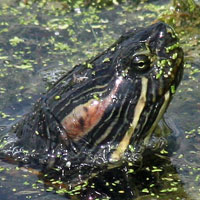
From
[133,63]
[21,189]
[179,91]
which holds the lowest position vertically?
[21,189]

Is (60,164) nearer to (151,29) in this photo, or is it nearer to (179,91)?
(151,29)

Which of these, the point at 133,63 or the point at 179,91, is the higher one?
the point at 133,63

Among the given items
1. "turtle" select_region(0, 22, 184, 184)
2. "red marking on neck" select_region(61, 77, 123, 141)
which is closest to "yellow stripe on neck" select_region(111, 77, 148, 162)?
"turtle" select_region(0, 22, 184, 184)

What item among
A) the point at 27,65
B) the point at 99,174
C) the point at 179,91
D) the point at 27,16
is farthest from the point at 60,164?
the point at 27,16

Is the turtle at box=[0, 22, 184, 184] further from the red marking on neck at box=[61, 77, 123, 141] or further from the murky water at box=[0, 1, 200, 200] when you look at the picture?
the murky water at box=[0, 1, 200, 200]

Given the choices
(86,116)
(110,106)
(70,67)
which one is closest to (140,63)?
(110,106)

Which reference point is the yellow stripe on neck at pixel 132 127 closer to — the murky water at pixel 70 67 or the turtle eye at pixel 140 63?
the turtle eye at pixel 140 63

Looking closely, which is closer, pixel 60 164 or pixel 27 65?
pixel 60 164

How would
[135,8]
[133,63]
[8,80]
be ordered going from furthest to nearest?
[135,8], [8,80], [133,63]
